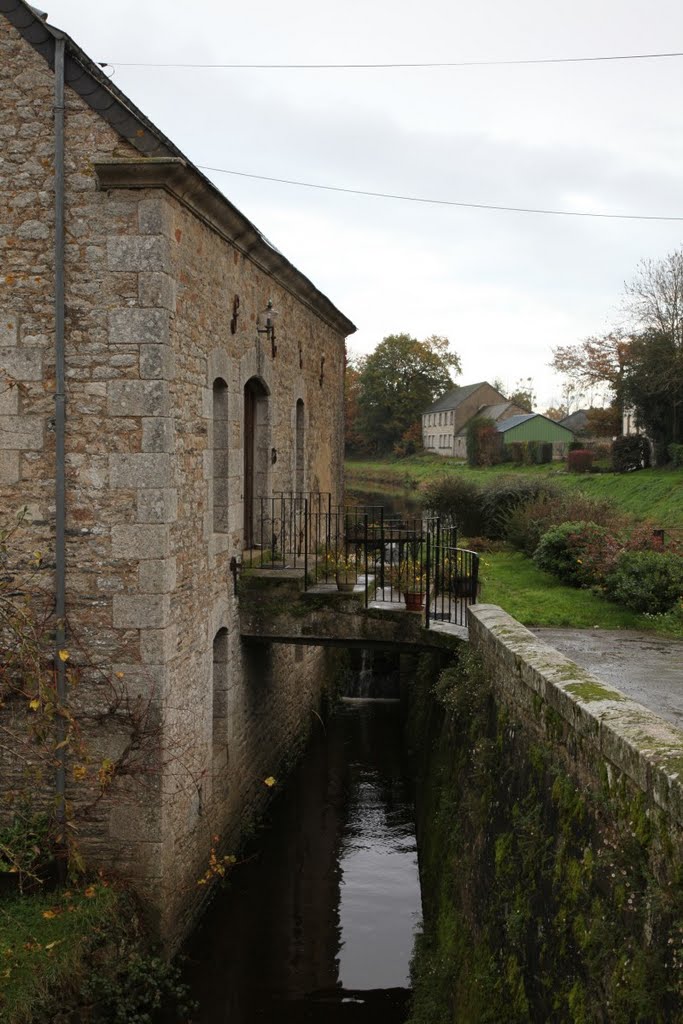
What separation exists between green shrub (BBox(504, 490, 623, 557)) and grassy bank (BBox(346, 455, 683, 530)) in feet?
3.69

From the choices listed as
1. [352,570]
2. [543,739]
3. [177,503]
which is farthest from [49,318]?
[543,739]

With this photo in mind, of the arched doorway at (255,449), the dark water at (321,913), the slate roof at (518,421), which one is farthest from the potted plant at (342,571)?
the slate roof at (518,421)

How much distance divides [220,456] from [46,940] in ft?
16.7

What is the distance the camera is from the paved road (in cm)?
752

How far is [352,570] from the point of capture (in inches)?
428

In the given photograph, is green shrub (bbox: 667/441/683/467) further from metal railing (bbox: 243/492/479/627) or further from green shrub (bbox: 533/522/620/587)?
metal railing (bbox: 243/492/479/627)

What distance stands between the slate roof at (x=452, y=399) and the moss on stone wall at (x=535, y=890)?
5680 cm

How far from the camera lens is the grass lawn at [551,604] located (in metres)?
11.9

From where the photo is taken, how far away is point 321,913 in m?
10.0

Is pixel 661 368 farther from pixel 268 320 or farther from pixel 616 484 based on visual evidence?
pixel 268 320

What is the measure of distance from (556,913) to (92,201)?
6.71 metres

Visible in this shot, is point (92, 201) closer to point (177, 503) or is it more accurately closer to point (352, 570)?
point (177, 503)

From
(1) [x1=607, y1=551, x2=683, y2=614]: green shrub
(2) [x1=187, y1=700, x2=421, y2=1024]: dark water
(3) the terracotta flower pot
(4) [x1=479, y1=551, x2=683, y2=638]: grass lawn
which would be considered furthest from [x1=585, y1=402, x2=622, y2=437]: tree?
(3) the terracotta flower pot

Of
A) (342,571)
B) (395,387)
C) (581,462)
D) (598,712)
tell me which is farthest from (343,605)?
(395,387)
